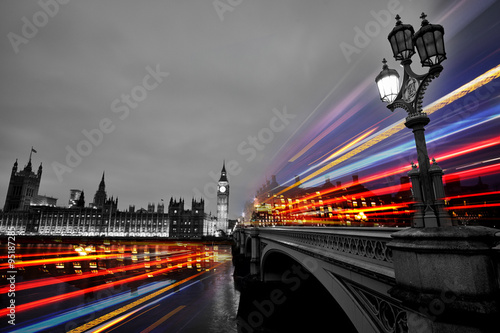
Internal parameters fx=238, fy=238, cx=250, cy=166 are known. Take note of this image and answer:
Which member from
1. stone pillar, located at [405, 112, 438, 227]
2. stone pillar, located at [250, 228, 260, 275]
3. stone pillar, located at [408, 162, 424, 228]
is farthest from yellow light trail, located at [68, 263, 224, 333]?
stone pillar, located at [405, 112, 438, 227]

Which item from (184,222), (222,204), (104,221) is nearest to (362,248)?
(184,222)

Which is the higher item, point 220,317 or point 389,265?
point 389,265

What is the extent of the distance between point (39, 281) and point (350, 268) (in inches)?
1837

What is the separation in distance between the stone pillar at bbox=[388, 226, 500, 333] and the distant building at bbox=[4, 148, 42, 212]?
713 feet

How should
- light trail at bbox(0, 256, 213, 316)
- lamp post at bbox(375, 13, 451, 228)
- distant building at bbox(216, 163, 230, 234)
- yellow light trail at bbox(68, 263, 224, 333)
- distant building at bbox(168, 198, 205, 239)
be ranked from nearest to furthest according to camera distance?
1. lamp post at bbox(375, 13, 451, 228)
2. yellow light trail at bbox(68, 263, 224, 333)
3. light trail at bbox(0, 256, 213, 316)
4. distant building at bbox(168, 198, 205, 239)
5. distant building at bbox(216, 163, 230, 234)

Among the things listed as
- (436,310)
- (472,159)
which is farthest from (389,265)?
(472,159)

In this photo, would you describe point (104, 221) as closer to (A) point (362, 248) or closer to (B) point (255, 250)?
(B) point (255, 250)

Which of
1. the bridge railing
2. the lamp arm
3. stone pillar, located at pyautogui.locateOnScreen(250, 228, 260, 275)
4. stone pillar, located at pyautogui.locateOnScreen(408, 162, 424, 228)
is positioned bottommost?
stone pillar, located at pyautogui.locateOnScreen(250, 228, 260, 275)

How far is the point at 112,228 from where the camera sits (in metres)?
141

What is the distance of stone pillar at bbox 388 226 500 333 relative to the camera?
258cm

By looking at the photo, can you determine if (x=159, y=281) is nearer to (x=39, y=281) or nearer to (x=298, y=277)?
(x=39, y=281)

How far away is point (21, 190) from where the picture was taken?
540 ft

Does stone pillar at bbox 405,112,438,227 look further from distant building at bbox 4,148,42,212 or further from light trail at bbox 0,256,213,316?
distant building at bbox 4,148,42,212

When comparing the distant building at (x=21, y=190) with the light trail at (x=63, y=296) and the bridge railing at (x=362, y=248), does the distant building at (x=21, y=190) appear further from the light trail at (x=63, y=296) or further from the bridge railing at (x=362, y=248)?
the bridge railing at (x=362, y=248)
